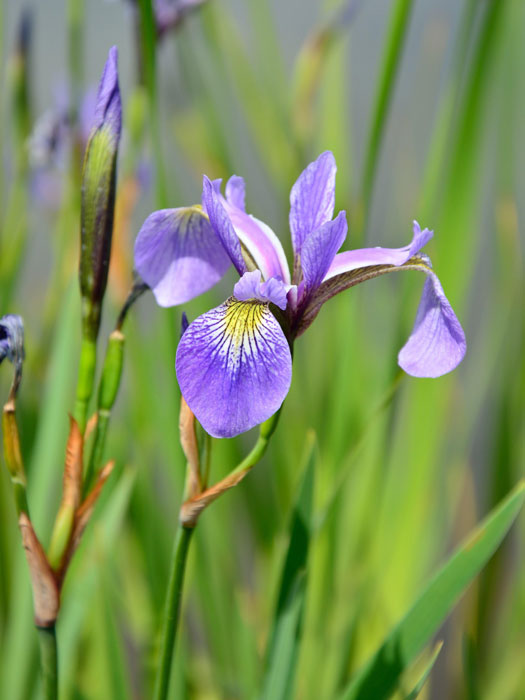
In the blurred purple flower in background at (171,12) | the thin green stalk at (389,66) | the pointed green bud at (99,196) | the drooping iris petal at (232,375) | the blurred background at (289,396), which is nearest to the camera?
the drooping iris petal at (232,375)

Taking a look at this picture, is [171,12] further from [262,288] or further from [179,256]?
[262,288]

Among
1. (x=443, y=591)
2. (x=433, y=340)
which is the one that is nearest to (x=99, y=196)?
(x=433, y=340)

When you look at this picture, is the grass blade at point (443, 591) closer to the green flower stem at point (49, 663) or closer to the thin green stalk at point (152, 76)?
the green flower stem at point (49, 663)

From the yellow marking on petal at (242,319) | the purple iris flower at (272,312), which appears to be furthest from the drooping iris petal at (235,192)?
the yellow marking on petal at (242,319)

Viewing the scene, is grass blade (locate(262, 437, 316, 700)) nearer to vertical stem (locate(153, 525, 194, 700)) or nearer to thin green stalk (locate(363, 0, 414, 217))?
vertical stem (locate(153, 525, 194, 700))

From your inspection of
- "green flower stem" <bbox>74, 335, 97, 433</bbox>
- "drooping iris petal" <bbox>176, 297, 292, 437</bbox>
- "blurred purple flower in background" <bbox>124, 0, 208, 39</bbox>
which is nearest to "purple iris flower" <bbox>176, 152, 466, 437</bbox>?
"drooping iris petal" <bbox>176, 297, 292, 437</bbox>

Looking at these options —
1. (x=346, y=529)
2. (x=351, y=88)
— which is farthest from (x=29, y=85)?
Result: (x=351, y=88)
